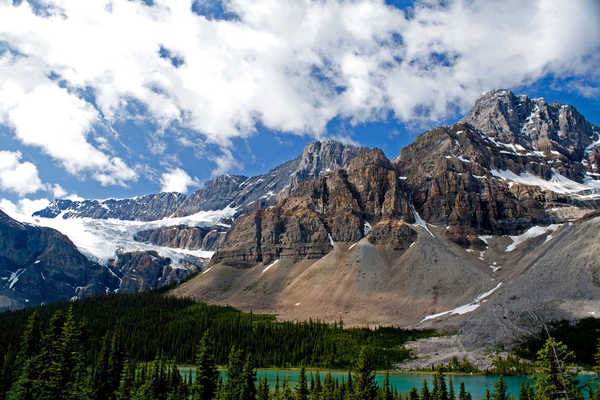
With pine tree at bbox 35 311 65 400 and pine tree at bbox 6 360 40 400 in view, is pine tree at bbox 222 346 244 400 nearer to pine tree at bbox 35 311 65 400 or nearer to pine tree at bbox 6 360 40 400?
pine tree at bbox 35 311 65 400

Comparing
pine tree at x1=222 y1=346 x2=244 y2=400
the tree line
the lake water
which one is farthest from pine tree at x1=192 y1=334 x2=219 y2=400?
the lake water

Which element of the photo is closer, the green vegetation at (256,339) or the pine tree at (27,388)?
the pine tree at (27,388)

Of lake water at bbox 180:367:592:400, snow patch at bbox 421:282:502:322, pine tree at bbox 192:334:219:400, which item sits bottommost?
lake water at bbox 180:367:592:400

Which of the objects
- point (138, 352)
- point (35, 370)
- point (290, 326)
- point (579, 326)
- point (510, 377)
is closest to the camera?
point (35, 370)

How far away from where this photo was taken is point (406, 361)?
140m

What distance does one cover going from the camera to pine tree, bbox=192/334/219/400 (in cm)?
5084

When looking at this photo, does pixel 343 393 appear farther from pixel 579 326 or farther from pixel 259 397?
pixel 579 326

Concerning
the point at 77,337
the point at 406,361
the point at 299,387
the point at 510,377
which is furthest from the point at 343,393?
the point at 406,361

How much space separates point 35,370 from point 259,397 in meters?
28.8

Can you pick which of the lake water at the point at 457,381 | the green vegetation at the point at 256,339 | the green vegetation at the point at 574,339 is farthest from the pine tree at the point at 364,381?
the green vegetation at the point at 574,339

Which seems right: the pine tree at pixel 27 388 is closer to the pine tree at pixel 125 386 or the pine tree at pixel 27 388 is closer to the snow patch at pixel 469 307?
the pine tree at pixel 125 386

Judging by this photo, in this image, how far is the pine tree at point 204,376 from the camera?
2002 inches

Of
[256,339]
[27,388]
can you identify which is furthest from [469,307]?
[27,388]

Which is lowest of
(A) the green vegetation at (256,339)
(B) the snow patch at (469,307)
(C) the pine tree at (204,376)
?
(C) the pine tree at (204,376)
